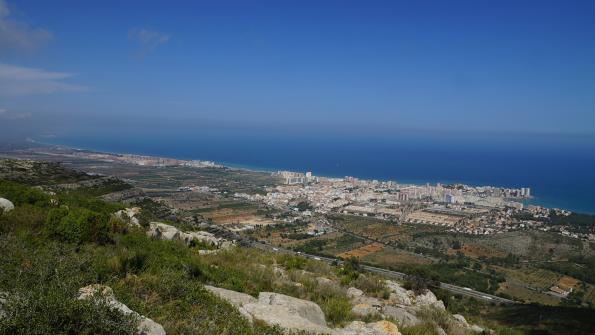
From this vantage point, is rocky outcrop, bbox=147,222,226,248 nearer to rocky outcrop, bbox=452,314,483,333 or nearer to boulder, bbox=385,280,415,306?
boulder, bbox=385,280,415,306

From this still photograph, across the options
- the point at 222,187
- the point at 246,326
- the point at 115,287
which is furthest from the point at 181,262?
the point at 222,187

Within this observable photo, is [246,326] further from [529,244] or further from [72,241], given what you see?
[529,244]

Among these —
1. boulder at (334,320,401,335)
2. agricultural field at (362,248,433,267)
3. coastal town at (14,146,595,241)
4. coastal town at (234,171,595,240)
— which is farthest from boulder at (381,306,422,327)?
coastal town at (234,171,595,240)

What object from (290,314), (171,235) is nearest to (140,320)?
(290,314)

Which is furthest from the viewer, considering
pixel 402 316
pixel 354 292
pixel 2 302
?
pixel 354 292

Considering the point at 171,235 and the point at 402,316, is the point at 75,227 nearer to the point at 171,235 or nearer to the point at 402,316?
the point at 171,235

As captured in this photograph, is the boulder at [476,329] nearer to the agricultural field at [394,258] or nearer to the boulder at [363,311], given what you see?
the boulder at [363,311]

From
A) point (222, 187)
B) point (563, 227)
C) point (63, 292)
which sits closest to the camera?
point (63, 292)
